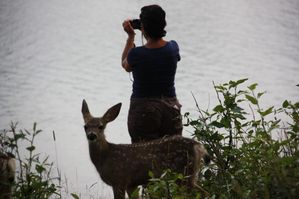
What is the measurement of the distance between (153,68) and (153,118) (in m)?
0.45

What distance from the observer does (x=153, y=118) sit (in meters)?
7.19

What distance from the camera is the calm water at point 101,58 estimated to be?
→ 1371 centimetres

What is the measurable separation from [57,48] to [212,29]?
5.77 meters

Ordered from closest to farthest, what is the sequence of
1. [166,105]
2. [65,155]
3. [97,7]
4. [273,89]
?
1. [166,105]
2. [65,155]
3. [273,89]
4. [97,7]

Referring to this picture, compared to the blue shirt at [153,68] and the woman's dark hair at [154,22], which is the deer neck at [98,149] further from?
the woman's dark hair at [154,22]

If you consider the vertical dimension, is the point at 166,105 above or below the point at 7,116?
above

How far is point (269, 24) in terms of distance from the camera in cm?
2655

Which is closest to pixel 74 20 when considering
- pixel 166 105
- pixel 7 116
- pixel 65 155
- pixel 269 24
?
pixel 269 24

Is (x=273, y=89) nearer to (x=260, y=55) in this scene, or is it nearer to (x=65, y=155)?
(x=260, y=55)

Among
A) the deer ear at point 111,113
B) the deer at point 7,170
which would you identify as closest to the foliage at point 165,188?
the deer at point 7,170

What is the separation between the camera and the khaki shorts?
7.16m

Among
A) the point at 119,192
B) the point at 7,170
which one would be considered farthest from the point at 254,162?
the point at 7,170

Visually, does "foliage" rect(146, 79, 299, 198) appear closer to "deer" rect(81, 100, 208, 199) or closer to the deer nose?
"deer" rect(81, 100, 208, 199)

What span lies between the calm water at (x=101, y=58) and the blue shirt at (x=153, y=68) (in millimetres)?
1766
